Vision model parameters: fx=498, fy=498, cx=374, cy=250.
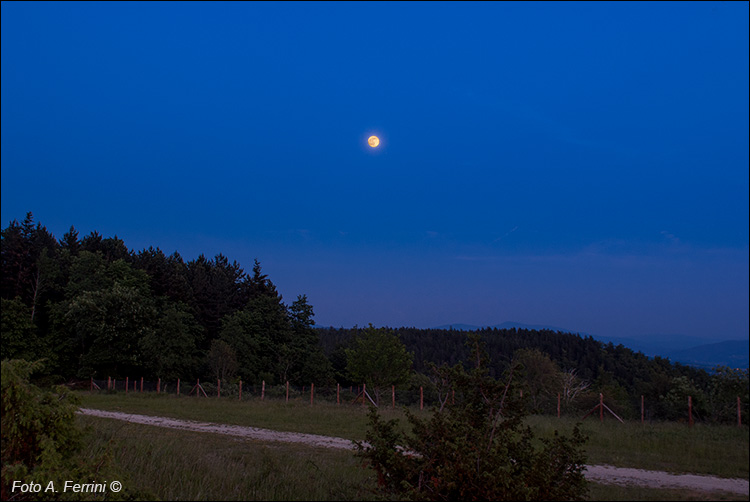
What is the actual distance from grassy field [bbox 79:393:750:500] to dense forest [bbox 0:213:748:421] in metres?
10.3

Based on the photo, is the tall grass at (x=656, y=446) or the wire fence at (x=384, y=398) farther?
the wire fence at (x=384, y=398)

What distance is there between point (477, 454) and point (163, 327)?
3907 cm

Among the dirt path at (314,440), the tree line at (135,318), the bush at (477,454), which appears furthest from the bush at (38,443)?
the tree line at (135,318)

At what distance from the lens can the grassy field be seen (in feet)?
16.7

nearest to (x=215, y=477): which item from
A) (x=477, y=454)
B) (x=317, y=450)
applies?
(x=477, y=454)

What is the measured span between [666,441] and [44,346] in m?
44.7

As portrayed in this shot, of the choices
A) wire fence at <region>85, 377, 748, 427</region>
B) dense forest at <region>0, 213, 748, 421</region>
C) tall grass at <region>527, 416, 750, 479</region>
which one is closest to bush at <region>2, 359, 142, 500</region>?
tall grass at <region>527, 416, 750, 479</region>

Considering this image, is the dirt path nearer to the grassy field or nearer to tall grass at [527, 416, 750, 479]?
tall grass at [527, 416, 750, 479]

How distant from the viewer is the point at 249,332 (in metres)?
46.9

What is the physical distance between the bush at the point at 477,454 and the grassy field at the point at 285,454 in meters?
0.33

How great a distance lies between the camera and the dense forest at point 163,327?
38.3 metres

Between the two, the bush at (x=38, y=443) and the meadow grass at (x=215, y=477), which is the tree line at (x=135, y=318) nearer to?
the meadow grass at (x=215, y=477)

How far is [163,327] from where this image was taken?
128 ft

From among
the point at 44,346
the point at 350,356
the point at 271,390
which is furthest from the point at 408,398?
the point at 44,346
